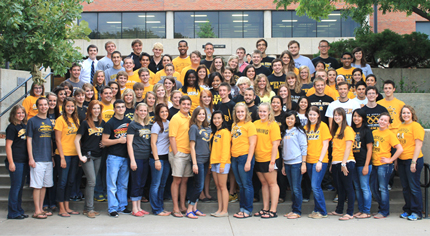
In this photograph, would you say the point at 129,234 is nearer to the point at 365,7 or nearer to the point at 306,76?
the point at 306,76

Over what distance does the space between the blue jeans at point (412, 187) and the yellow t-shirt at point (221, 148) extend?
308cm

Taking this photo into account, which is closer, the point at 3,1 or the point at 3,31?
the point at 3,1

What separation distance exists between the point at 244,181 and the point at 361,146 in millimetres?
2125

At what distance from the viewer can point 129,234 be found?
5.32 m

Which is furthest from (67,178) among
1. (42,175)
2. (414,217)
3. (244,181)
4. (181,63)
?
(414,217)

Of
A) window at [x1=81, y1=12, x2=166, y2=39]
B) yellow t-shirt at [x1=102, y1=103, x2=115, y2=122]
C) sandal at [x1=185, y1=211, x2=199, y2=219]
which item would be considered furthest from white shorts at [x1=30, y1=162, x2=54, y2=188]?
window at [x1=81, y1=12, x2=166, y2=39]

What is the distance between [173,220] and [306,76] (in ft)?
13.6

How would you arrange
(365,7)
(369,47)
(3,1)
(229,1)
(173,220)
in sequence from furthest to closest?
(229,1) → (369,47) → (365,7) → (173,220) → (3,1)

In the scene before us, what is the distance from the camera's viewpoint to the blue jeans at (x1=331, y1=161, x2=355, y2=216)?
6113mm

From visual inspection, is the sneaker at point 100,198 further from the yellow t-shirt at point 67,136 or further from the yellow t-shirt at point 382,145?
the yellow t-shirt at point 382,145

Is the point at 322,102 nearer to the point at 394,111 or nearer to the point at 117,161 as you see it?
the point at 394,111

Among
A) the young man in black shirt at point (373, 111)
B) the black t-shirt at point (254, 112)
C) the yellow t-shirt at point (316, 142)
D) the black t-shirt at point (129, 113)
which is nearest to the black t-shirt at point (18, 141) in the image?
the black t-shirt at point (129, 113)

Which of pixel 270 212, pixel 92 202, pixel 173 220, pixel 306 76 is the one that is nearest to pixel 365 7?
pixel 306 76

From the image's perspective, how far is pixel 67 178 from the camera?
6.25 m
